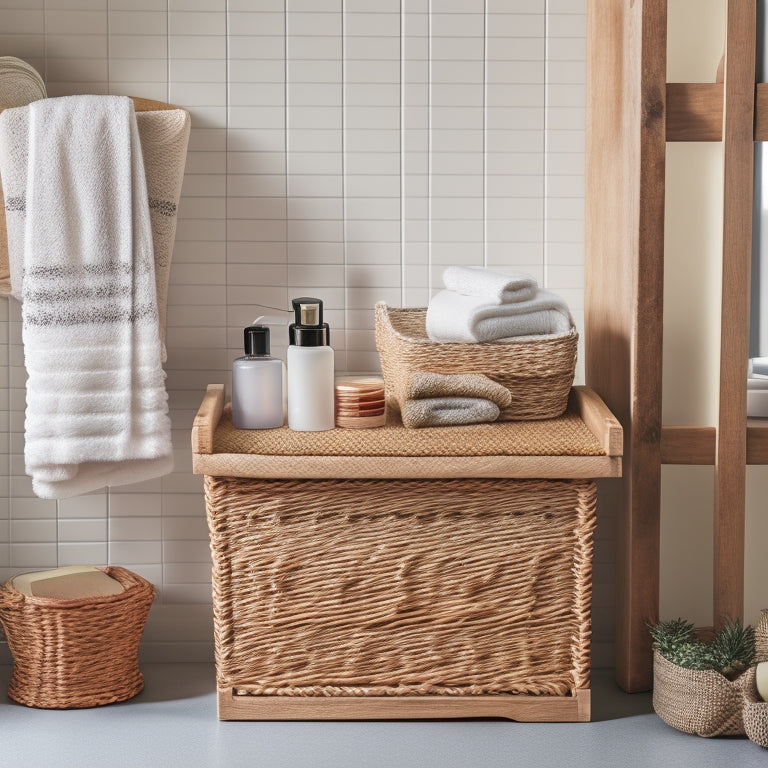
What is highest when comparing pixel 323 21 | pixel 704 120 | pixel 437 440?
pixel 323 21

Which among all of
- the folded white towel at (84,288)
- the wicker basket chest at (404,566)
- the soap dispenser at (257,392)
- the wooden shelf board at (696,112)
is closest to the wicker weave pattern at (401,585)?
the wicker basket chest at (404,566)

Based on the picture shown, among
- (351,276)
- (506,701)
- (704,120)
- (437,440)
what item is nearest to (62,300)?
(351,276)

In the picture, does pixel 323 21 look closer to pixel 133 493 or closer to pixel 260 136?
pixel 260 136

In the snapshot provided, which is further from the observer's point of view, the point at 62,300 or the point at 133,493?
the point at 133,493

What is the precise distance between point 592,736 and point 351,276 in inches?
32.3

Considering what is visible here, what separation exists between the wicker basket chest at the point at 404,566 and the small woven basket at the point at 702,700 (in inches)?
4.6

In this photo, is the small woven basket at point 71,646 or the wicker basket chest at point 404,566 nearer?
the wicker basket chest at point 404,566

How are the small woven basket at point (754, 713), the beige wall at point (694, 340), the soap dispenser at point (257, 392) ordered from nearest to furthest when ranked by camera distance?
the small woven basket at point (754, 713)
the soap dispenser at point (257, 392)
the beige wall at point (694, 340)

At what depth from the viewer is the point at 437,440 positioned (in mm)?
1260

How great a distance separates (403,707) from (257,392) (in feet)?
1.65

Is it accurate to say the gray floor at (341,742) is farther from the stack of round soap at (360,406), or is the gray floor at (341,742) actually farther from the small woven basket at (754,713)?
the stack of round soap at (360,406)

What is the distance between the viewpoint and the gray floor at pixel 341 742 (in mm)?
1232

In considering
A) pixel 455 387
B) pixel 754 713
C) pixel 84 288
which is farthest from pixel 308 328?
pixel 754 713

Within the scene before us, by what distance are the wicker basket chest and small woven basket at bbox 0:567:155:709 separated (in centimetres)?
19
